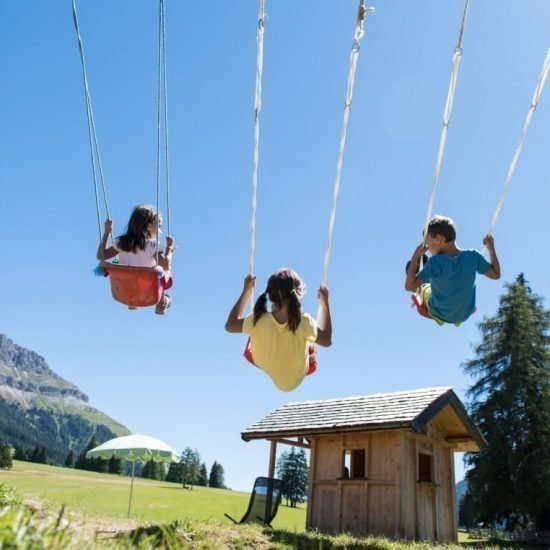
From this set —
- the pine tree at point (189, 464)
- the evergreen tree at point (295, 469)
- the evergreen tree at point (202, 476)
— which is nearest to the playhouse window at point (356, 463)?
the evergreen tree at point (295, 469)

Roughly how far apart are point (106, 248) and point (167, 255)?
2.16 ft

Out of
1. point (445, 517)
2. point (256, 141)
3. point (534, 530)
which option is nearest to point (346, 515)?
point (445, 517)

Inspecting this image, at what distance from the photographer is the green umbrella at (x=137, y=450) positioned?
18062 mm

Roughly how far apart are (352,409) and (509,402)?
13.6m

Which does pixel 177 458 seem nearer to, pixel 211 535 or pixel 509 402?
pixel 211 535

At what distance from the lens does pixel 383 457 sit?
1403 centimetres

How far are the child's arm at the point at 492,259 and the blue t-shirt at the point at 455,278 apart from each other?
0.05m

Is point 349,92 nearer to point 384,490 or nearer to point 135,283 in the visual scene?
point 135,283

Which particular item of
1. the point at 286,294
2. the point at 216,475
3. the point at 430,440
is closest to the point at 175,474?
the point at 216,475

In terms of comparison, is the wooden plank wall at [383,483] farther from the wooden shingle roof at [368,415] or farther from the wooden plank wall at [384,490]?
the wooden shingle roof at [368,415]

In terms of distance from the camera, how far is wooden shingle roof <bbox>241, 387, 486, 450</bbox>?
45.2ft

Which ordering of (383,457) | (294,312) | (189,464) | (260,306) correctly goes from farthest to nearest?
(189,464) → (383,457) → (260,306) → (294,312)

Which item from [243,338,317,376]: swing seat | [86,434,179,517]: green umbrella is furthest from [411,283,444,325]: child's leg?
[86,434,179,517]: green umbrella

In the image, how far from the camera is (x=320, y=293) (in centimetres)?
586
